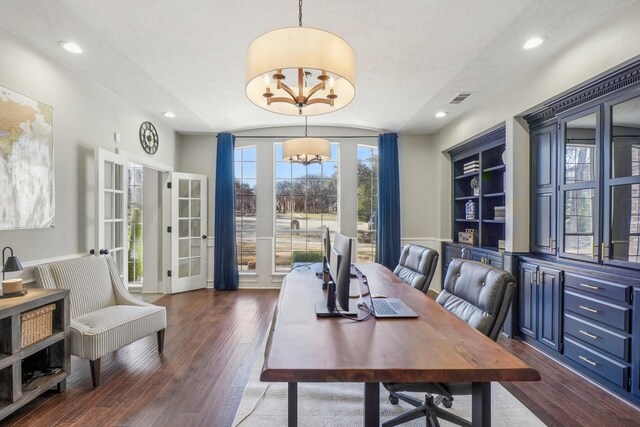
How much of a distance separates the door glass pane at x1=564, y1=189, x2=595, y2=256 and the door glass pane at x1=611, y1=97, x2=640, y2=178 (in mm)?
291

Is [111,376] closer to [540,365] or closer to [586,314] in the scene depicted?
[540,365]

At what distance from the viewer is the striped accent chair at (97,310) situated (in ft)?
7.95

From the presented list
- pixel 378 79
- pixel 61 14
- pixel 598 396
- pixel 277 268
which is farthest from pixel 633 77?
pixel 277 268

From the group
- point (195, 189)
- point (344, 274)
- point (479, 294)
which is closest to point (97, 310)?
point (344, 274)

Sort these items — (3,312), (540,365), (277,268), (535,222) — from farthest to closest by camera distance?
(277,268), (535,222), (540,365), (3,312)

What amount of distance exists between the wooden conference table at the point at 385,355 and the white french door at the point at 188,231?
13.0ft


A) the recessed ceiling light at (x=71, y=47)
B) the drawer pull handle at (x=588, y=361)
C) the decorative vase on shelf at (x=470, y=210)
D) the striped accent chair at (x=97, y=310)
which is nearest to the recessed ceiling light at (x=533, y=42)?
the decorative vase on shelf at (x=470, y=210)

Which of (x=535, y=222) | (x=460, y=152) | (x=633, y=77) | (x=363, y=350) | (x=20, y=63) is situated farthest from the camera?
(x=460, y=152)

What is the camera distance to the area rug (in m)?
2.01

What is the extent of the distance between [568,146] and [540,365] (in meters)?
1.89

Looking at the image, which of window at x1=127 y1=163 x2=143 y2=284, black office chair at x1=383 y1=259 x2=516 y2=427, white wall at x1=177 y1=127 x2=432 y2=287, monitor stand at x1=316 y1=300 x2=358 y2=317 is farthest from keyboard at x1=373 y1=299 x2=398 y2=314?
window at x1=127 y1=163 x2=143 y2=284

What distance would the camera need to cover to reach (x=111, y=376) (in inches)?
102

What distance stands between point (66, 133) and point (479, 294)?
360 cm

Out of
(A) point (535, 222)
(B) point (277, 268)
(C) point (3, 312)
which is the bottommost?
(B) point (277, 268)
